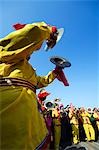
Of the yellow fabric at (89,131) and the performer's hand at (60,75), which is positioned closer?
the performer's hand at (60,75)

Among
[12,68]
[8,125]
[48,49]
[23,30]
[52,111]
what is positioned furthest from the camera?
[52,111]

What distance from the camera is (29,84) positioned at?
3.82 m

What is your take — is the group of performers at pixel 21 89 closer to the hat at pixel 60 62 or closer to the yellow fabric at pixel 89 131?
the hat at pixel 60 62

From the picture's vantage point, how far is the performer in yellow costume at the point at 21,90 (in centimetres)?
338

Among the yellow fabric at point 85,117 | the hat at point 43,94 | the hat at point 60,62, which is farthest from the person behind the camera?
the yellow fabric at point 85,117

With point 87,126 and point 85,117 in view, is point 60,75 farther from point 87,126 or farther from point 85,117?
point 85,117

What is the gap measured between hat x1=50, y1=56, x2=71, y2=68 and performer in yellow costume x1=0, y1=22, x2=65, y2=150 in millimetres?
567

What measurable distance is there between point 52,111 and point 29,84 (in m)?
8.20

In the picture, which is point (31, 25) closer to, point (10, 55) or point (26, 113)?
point (10, 55)

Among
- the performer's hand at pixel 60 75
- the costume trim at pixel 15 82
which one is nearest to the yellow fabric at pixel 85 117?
the performer's hand at pixel 60 75

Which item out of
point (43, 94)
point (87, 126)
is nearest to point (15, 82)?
point (43, 94)

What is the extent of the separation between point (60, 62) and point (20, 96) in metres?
1.16

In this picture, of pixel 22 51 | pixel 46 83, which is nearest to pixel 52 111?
pixel 46 83

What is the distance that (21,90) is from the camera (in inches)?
143
